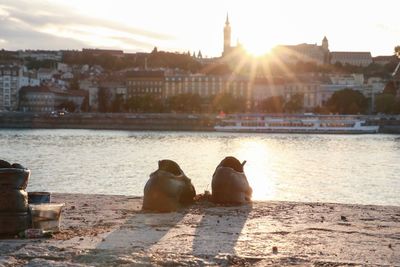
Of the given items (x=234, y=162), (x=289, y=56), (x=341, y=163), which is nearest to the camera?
(x=234, y=162)

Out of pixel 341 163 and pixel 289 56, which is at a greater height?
pixel 289 56

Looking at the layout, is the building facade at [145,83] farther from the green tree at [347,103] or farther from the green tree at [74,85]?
the green tree at [347,103]

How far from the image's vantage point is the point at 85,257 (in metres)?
7.09

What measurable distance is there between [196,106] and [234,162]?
359ft

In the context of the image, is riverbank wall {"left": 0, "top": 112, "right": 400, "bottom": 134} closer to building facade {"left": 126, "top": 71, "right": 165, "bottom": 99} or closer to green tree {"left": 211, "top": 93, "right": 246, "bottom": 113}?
green tree {"left": 211, "top": 93, "right": 246, "bottom": 113}

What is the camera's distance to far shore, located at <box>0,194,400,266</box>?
7117mm

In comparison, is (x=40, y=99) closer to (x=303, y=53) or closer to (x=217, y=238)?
(x=303, y=53)

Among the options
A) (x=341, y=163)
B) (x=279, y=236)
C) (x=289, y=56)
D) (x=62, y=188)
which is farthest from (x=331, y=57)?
(x=279, y=236)

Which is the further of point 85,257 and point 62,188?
point 62,188

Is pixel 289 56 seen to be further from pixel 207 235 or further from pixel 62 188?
pixel 207 235

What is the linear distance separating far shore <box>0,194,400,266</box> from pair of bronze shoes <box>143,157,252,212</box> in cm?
20

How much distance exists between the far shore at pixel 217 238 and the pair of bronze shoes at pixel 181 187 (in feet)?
0.66

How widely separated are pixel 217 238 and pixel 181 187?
2.61 metres

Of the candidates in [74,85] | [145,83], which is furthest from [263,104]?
[74,85]
